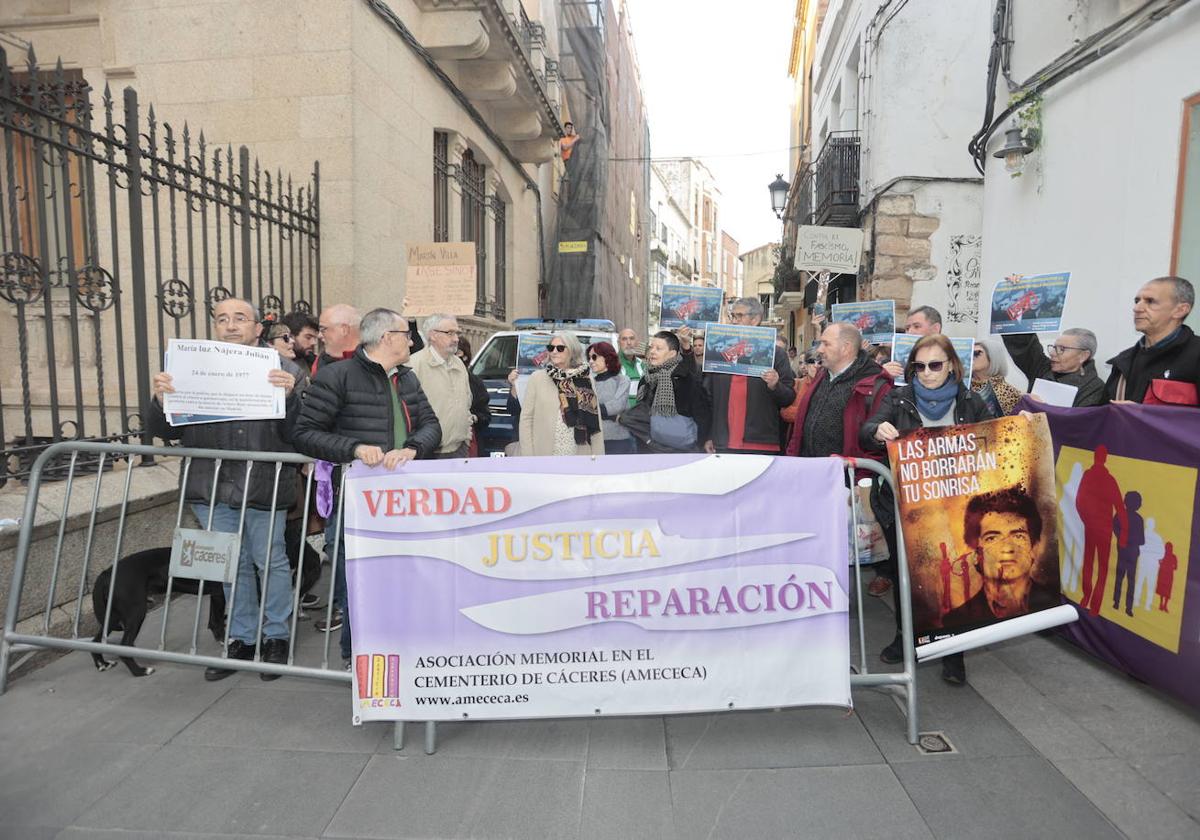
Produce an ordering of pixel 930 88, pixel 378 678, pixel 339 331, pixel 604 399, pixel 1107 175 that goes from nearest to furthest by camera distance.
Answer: pixel 378 678
pixel 339 331
pixel 604 399
pixel 1107 175
pixel 930 88

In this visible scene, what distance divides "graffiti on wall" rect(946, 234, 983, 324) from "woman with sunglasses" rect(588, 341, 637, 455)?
700cm

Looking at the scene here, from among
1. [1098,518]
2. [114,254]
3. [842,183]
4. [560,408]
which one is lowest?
[1098,518]

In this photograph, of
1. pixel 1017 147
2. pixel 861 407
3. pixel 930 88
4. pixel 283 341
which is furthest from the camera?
pixel 930 88

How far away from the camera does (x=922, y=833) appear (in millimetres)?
2553

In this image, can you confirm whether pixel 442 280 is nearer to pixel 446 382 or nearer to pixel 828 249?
pixel 446 382

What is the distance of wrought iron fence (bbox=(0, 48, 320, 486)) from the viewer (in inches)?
173

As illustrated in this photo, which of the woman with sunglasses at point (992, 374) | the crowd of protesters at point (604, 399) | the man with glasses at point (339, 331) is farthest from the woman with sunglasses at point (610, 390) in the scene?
the woman with sunglasses at point (992, 374)

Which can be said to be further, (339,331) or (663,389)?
(663,389)

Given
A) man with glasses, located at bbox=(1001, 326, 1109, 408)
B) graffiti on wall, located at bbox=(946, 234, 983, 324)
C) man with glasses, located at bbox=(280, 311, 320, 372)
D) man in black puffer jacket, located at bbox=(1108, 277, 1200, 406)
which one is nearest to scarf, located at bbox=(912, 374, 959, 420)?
man in black puffer jacket, located at bbox=(1108, 277, 1200, 406)

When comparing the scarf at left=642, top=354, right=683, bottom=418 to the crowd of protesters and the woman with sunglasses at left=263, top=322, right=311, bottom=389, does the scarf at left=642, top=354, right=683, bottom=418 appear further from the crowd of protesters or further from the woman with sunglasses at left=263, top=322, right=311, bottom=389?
the woman with sunglasses at left=263, top=322, right=311, bottom=389

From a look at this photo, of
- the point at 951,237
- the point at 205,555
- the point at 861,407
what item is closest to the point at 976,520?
the point at 861,407

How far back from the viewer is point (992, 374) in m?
5.18

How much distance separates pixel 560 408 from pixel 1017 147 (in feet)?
18.7

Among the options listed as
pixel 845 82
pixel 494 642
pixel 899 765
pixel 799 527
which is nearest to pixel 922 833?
pixel 899 765
